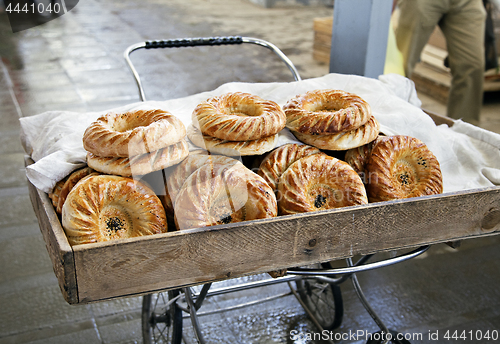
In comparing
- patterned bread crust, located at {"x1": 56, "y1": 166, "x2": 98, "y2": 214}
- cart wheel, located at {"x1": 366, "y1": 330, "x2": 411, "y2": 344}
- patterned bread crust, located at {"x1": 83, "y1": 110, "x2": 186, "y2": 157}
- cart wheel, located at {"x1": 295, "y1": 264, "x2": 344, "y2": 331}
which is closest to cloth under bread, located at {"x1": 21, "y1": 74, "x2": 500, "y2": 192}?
patterned bread crust, located at {"x1": 56, "y1": 166, "x2": 98, "y2": 214}

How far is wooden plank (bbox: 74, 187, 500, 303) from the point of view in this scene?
89cm

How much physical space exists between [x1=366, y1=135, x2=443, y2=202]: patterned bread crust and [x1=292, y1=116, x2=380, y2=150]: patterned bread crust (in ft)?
0.16

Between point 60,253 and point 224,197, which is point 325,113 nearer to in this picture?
point 224,197

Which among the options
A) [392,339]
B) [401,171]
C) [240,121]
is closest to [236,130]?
[240,121]

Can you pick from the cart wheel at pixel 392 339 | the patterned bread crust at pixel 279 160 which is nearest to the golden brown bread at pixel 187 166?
the patterned bread crust at pixel 279 160

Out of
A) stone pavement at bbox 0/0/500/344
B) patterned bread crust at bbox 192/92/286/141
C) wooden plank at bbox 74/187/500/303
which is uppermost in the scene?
patterned bread crust at bbox 192/92/286/141

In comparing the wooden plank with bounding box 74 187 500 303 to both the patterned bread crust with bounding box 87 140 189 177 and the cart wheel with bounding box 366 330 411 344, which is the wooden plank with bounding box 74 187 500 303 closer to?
the patterned bread crust with bounding box 87 140 189 177

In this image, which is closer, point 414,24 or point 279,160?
point 279,160

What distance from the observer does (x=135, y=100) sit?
15.0ft

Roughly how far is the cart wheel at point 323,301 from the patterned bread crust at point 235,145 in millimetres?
1059

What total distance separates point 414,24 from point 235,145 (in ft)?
9.13

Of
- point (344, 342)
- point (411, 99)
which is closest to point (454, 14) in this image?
point (411, 99)

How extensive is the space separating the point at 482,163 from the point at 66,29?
24.8ft

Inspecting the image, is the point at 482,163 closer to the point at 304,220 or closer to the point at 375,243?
the point at 375,243
